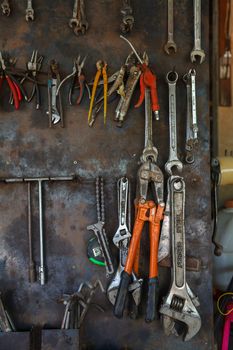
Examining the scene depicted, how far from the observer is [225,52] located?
1.92m

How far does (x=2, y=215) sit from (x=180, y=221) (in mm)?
664

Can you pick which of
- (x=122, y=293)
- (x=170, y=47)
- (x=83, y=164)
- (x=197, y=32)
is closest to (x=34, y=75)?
(x=83, y=164)

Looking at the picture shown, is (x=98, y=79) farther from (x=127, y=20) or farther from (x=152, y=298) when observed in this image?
(x=152, y=298)

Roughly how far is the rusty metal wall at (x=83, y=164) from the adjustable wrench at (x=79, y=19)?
25mm

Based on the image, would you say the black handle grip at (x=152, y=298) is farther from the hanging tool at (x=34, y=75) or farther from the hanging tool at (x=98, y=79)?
the hanging tool at (x=34, y=75)

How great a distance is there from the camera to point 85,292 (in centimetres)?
132

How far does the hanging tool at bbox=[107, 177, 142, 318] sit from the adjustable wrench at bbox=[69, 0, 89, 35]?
1.95ft

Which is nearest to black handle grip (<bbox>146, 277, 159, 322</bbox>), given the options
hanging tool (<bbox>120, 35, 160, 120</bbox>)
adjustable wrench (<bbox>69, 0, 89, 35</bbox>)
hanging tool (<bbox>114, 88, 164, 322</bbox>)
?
hanging tool (<bbox>114, 88, 164, 322</bbox>)

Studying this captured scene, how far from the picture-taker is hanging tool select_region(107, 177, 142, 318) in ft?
4.16

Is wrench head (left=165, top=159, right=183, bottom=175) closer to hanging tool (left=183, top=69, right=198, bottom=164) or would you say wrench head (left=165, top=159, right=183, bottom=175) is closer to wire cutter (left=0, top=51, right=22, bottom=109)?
hanging tool (left=183, top=69, right=198, bottom=164)

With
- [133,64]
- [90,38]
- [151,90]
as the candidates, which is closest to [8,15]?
[90,38]

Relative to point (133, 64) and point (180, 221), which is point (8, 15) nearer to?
point (133, 64)

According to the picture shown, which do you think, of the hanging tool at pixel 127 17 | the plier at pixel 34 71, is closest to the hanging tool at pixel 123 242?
the plier at pixel 34 71

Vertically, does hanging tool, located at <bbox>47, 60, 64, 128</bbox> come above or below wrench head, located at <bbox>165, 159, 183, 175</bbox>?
above
